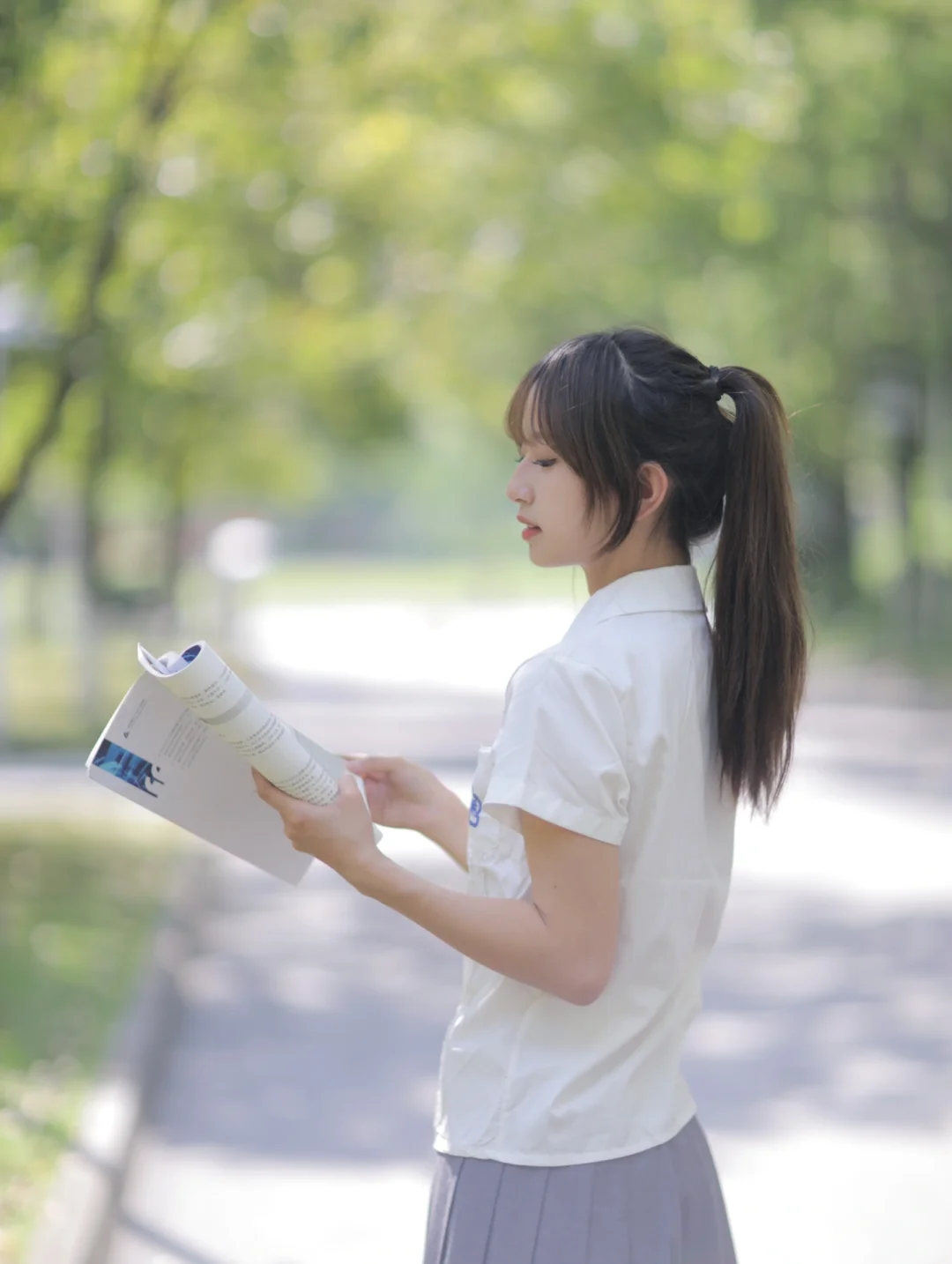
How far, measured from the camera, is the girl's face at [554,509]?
216 cm

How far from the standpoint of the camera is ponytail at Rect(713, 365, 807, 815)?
219 cm

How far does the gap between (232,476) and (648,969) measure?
2580cm

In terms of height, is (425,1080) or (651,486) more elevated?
(425,1080)

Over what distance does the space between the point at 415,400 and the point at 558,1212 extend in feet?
97.6

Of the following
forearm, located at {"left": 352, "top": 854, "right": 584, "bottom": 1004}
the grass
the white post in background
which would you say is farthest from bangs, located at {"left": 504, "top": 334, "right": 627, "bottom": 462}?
the white post in background

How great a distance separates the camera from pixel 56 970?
286 inches

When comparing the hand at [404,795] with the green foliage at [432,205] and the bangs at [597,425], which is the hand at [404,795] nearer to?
the bangs at [597,425]

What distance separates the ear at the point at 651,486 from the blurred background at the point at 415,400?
1.79 feet

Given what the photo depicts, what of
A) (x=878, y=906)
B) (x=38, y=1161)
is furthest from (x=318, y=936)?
(x=38, y=1161)

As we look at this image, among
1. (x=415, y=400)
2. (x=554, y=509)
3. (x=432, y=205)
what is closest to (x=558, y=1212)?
(x=554, y=509)

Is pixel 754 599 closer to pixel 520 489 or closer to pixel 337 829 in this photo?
pixel 520 489

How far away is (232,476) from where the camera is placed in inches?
1085

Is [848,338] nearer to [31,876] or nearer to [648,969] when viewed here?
[31,876]

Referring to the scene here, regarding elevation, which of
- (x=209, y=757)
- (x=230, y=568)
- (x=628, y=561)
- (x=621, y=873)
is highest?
(x=230, y=568)
